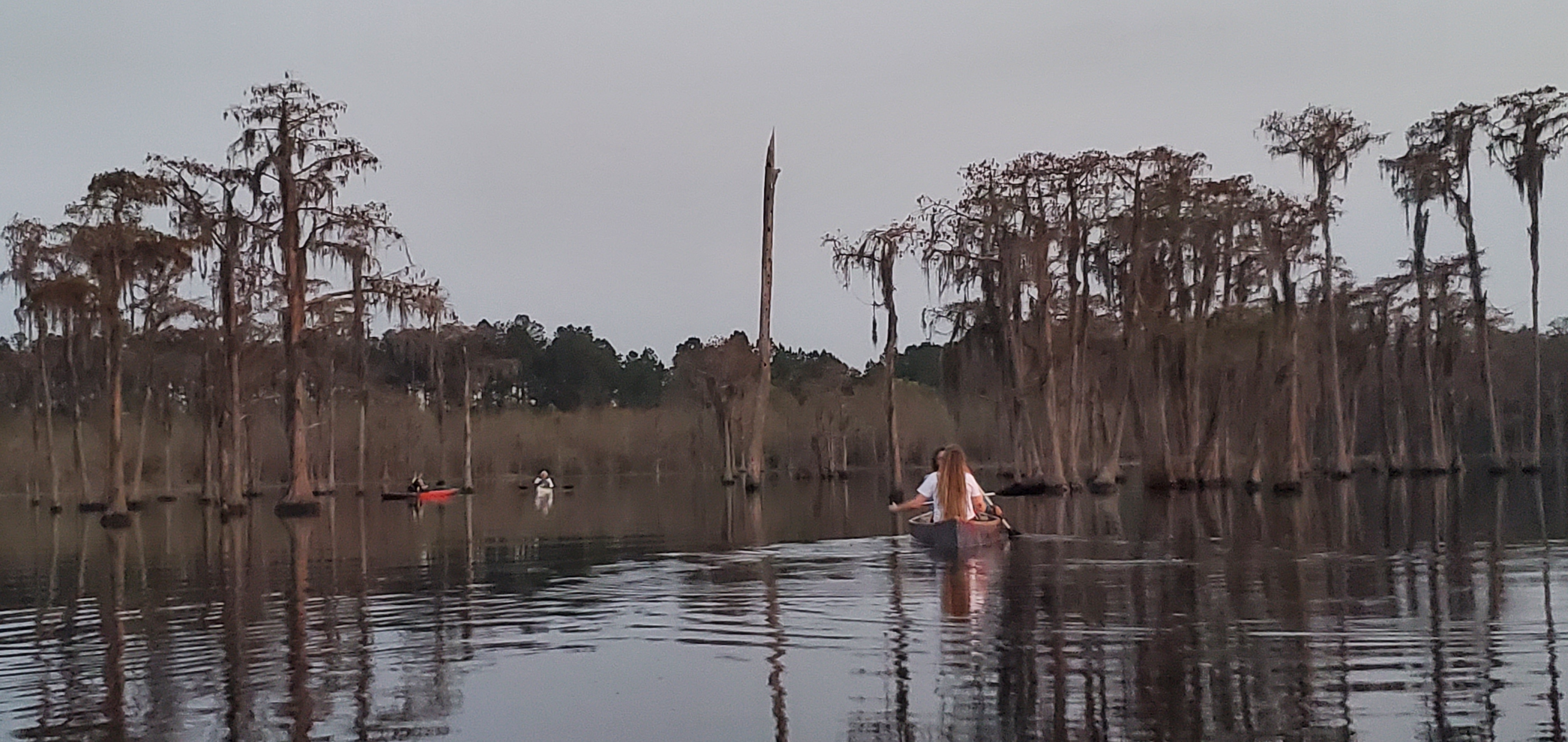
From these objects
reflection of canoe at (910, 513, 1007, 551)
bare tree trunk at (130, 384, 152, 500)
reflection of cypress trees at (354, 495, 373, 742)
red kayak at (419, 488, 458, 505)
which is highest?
bare tree trunk at (130, 384, 152, 500)

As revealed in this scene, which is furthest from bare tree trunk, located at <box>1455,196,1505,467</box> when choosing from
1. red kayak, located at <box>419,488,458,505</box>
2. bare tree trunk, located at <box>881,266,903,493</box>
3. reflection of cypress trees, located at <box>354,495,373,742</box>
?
reflection of cypress trees, located at <box>354,495,373,742</box>

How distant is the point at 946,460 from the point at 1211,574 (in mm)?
4723

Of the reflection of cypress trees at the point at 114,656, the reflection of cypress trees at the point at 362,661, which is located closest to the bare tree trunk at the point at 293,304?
the reflection of cypress trees at the point at 114,656

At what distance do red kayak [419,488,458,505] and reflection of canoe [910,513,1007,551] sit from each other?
35.9 meters

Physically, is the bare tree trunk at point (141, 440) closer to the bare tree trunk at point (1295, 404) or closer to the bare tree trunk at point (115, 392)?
the bare tree trunk at point (115, 392)

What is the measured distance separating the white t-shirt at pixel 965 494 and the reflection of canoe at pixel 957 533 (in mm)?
119

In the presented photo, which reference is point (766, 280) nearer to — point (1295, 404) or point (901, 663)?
point (1295, 404)

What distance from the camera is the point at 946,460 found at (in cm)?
2025

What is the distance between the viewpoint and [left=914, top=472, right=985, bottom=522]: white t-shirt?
20.3 metres

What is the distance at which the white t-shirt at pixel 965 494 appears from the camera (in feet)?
66.6

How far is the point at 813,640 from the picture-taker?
38.2 ft

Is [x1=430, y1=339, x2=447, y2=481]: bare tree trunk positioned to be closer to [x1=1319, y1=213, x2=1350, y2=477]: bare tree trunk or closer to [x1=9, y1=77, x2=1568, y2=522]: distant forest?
[x1=9, y1=77, x2=1568, y2=522]: distant forest

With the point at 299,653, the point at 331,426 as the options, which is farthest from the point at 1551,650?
the point at 331,426

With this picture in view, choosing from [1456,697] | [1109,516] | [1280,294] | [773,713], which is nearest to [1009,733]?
[773,713]
